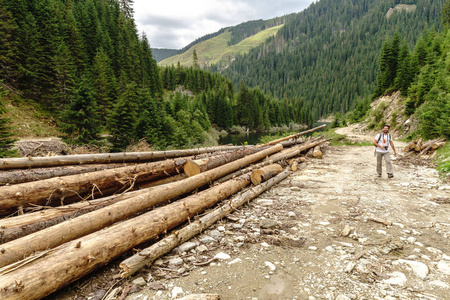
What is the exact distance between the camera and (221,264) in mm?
3748

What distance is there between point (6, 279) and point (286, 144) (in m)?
16.8

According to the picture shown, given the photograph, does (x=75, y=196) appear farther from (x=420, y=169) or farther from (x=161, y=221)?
(x=420, y=169)

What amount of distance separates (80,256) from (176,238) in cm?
160

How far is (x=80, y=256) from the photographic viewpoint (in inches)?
121

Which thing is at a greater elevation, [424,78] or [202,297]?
[424,78]

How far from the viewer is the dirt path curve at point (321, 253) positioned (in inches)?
122

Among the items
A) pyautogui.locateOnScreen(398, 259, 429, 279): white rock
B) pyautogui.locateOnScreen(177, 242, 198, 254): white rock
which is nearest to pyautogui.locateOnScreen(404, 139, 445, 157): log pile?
pyautogui.locateOnScreen(398, 259, 429, 279): white rock

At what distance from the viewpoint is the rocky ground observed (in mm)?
3078

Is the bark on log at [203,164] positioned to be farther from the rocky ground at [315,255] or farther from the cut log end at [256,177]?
the rocky ground at [315,255]

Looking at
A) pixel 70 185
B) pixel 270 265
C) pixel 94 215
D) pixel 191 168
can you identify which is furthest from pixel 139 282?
pixel 191 168

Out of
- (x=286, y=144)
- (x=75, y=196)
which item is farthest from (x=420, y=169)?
(x=75, y=196)

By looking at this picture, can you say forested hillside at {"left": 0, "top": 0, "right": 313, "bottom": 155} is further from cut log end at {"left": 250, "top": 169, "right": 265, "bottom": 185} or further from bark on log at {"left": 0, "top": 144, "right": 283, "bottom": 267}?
cut log end at {"left": 250, "top": 169, "right": 265, "bottom": 185}

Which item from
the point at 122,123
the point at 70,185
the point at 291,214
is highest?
the point at 122,123

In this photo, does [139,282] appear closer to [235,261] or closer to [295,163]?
[235,261]
